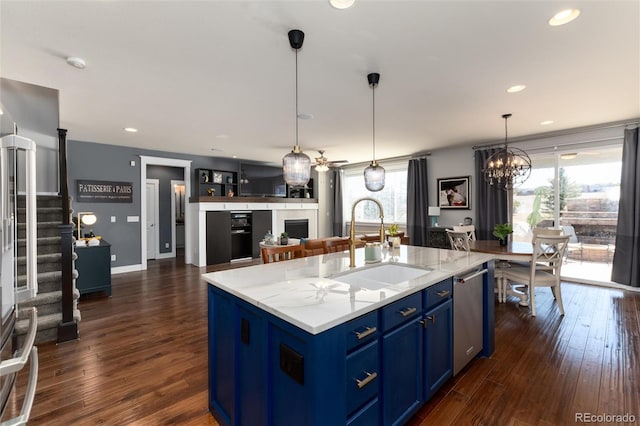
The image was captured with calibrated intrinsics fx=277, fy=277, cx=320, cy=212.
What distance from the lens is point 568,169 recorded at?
15.9 ft

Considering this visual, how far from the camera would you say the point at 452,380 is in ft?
6.95

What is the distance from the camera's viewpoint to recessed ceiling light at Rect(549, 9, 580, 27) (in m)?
1.80

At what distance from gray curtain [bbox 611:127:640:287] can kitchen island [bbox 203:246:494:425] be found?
162 inches

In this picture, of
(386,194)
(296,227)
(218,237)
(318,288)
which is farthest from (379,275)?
(296,227)

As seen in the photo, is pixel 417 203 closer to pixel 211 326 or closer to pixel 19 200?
pixel 211 326

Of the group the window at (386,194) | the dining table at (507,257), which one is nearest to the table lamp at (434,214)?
the window at (386,194)

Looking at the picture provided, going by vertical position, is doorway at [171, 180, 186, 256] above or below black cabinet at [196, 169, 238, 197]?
below

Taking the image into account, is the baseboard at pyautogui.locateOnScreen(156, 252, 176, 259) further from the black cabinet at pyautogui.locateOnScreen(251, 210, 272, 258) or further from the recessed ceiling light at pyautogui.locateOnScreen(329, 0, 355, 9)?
the recessed ceiling light at pyautogui.locateOnScreen(329, 0, 355, 9)

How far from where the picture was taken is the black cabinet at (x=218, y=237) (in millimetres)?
6316

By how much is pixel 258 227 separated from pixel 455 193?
15.6ft

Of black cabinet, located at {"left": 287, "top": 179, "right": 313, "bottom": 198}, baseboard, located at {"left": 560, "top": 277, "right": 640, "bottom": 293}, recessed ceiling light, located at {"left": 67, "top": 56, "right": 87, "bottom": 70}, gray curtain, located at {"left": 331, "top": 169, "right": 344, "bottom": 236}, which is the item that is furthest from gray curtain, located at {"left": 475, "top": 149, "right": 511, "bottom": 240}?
recessed ceiling light, located at {"left": 67, "top": 56, "right": 87, "bottom": 70}

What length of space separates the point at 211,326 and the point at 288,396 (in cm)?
77

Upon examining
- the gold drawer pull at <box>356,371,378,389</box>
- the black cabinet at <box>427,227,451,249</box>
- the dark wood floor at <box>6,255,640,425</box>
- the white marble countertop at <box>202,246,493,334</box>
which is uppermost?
the white marble countertop at <box>202,246,493,334</box>

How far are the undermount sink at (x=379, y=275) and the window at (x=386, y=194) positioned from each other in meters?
5.01
